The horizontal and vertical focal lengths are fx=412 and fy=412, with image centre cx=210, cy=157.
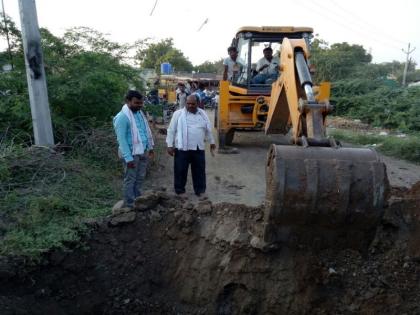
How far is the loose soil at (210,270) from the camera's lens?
149 inches

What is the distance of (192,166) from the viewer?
607 cm

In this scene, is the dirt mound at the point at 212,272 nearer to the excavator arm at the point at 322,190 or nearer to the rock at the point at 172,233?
the rock at the point at 172,233

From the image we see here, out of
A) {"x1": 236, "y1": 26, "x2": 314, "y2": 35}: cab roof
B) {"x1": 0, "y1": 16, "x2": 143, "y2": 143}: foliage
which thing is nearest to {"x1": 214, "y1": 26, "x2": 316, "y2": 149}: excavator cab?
{"x1": 236, "y1": 26, "x2": 314, "y2": 35}: cab roof

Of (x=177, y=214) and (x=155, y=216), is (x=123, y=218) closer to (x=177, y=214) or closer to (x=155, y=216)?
(x=155, y=216)

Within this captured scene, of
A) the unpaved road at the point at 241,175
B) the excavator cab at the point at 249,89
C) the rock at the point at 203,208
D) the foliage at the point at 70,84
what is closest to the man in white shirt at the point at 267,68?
the excavator cab at the point at 249,89

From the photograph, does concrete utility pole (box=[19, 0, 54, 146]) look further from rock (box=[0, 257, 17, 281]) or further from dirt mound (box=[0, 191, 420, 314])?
rock (box=[0, 257, 17, 281])

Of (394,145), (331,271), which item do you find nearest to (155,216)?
(331,271)

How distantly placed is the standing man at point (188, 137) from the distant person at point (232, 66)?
12.9 feet

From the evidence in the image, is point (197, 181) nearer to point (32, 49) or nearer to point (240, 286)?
point (240, 286)

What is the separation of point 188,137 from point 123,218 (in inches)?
70.5

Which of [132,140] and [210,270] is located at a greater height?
[132,140]

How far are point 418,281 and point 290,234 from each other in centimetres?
132

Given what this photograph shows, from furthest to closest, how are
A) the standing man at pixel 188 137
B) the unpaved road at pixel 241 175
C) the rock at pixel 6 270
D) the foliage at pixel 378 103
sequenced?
1. the foliage at pixel 378 103
2. the unpaved road at pixel 241 175
3. the standing man at pixel 188 137
4. the rock at pixel 6 270

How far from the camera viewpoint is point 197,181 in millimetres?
6145
